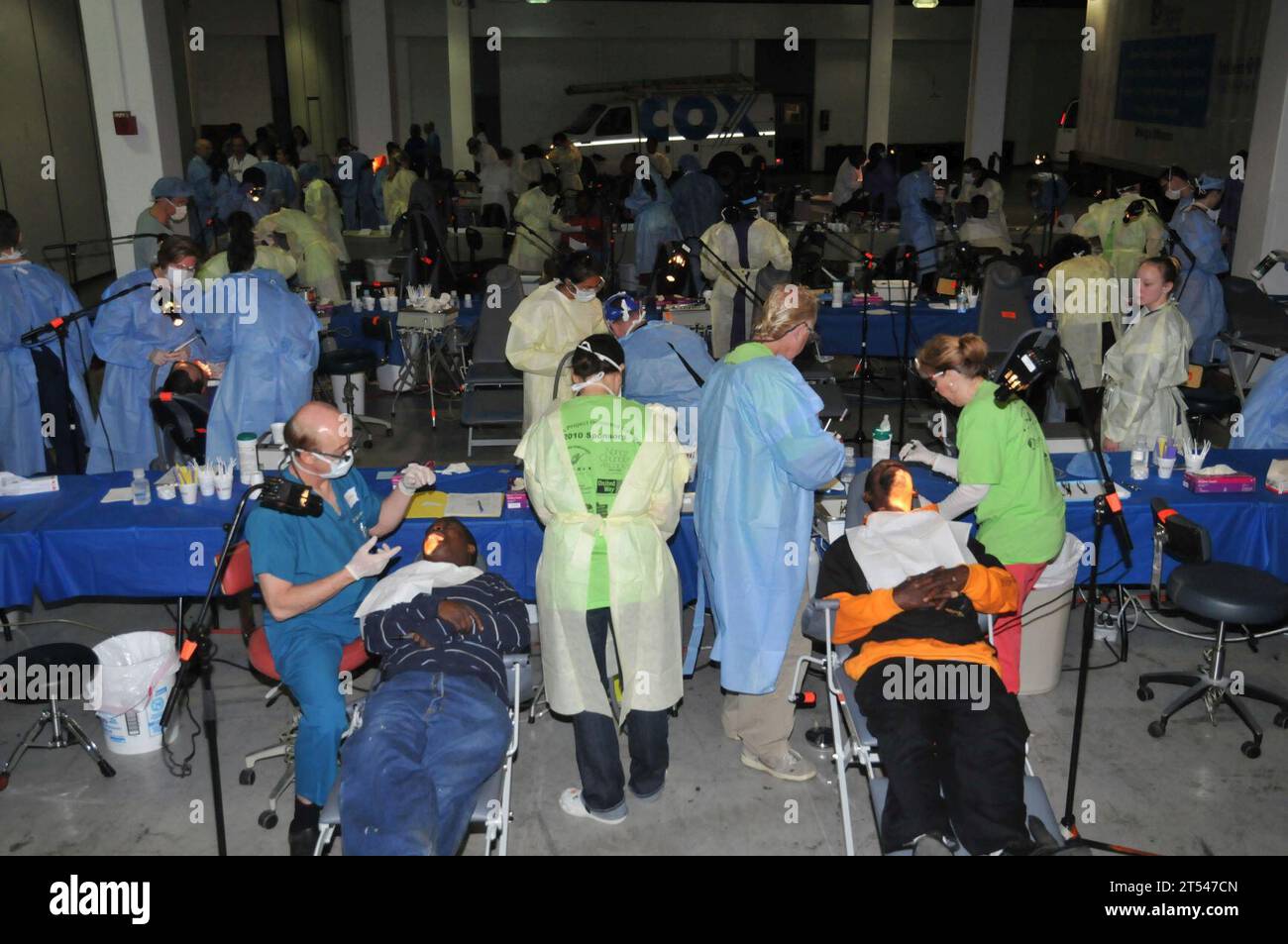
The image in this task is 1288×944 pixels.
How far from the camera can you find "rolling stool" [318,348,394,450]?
24.0ft

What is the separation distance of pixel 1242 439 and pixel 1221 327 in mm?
3100

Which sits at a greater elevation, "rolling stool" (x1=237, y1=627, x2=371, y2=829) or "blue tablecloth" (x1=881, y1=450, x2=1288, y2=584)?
"blue tablecloth" (x1=881, y1=450, x2=1288, y2=584)

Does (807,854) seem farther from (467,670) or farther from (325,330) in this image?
(325,330)

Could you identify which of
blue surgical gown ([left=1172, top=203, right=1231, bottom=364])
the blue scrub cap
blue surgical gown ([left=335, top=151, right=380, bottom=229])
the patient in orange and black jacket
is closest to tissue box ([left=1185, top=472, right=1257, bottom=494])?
the patient in orange and black jacket

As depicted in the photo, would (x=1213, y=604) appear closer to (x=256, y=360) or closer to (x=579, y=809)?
(x=579, y=809)

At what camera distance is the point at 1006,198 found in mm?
20625

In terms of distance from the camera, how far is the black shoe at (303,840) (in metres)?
3.51

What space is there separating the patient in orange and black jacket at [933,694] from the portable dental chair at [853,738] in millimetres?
44

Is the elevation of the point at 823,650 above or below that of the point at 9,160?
below

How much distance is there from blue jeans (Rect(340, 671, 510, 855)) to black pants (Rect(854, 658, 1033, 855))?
1.09 m

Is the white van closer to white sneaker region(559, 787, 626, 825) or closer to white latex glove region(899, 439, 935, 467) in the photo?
white latex glove region(899, 439, 935, 467)

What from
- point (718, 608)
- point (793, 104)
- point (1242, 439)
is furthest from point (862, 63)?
point (718, 608)

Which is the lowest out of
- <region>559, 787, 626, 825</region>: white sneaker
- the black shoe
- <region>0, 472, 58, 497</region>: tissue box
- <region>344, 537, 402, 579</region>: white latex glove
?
<region>559, 787, 626, 825</region>: white sneaker

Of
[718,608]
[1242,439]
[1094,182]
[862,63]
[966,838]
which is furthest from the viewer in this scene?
[862,63]
